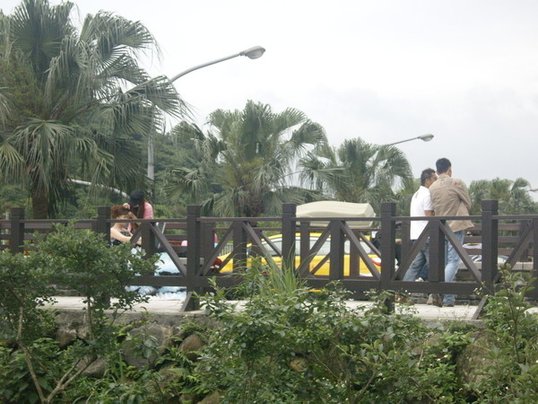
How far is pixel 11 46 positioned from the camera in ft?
57.0

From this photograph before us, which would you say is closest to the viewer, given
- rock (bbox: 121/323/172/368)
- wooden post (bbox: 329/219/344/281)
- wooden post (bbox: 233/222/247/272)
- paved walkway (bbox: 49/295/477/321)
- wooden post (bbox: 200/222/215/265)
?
rock (bbox: 121/323/172/368)

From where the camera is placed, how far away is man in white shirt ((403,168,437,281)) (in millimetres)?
10984

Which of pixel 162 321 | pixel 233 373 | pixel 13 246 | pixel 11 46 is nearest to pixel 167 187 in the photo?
pixel 11 46

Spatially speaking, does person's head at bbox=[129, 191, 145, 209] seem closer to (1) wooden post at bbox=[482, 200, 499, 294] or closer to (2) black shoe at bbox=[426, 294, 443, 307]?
(2) black shoe at bbox=[426, 294, 443, 307]

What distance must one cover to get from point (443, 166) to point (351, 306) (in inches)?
77.6

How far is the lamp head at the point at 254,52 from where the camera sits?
69.6 ft

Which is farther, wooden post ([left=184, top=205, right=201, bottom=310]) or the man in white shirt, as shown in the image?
the man in white shirt

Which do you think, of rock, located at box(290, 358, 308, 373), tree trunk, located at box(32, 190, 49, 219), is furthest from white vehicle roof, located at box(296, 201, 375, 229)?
rock, located at box(290, 358, 308, 373)

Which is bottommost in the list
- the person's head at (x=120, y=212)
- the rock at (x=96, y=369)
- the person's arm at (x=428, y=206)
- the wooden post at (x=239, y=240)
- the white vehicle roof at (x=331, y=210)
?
the rock at (x=96, y=369)

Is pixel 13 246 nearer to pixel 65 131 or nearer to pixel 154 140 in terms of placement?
pixel 65 131

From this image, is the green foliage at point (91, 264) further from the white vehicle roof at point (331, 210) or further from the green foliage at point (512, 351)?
the white vehicle roof at point (331, 210)

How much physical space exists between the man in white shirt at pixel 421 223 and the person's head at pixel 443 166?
0.29 m

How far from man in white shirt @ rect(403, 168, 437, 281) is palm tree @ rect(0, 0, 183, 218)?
7.12m

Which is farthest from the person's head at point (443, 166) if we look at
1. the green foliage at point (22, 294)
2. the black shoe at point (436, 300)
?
the green foliage at point (22, 294)
